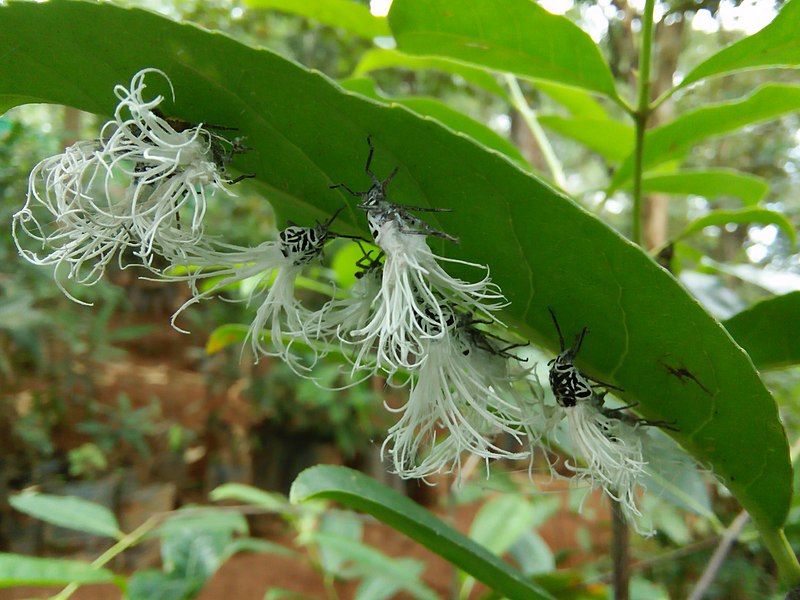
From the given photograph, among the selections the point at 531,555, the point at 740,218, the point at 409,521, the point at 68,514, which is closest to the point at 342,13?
the point at 740,218

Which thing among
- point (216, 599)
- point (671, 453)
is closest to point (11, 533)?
point (216, 599)

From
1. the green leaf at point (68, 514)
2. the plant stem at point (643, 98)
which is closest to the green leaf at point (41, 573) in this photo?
the green leaf at point (68, 514)

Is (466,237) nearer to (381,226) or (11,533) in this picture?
(381,226)

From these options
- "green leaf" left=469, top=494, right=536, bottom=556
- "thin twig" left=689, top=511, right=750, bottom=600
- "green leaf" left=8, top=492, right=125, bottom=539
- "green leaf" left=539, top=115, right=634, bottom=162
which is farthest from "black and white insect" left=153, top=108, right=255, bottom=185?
"green leaf" left=469, top=494, right=536, bottom=556

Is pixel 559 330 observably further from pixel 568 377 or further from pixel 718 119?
pixel 718 119

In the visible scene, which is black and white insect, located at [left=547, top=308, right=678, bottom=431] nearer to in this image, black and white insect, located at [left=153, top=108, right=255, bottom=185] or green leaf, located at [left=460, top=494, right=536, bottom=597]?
black and white insect, located at [left=153, top=108, right=255, bottom=185]

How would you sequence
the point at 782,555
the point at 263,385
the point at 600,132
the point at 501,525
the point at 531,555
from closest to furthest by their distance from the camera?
the point at 782,555
the point at 600,132
the point at 501,525
the point at 531,555
the point at 263,385
